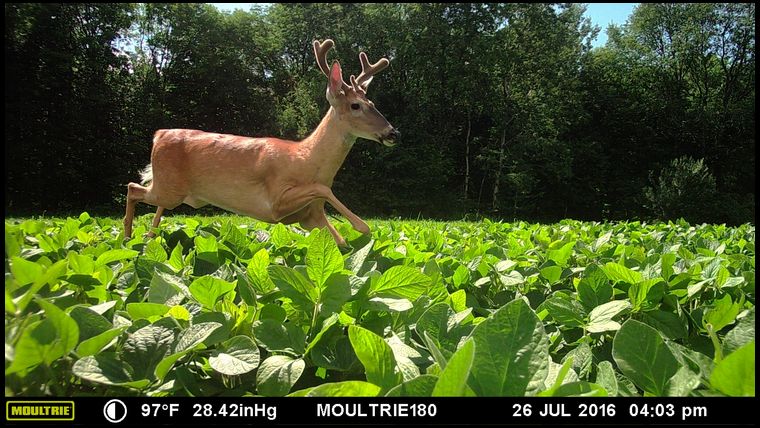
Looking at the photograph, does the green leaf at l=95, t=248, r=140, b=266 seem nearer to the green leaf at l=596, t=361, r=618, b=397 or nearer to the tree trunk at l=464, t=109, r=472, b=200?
the green leaf at l=596, t=361, r=618, b=397

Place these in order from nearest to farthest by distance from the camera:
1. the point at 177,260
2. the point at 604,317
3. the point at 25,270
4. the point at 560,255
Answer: the point at 25,270
the point at 604,317
the point at 177,260
the point at 560,255

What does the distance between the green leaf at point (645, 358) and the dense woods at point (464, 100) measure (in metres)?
19.2

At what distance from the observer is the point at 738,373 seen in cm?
53

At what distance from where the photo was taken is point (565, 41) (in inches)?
1232

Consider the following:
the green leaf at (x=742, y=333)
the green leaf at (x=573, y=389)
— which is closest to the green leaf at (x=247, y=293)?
the green leaf at (x=573, y=389)

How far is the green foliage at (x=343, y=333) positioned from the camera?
21.6 inches

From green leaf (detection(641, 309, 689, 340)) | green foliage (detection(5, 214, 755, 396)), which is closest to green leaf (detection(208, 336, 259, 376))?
green foliage (detection(5, 214, 755, 396))

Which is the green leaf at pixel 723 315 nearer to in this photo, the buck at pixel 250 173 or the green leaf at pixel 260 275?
the green leaf at pixel 260 275

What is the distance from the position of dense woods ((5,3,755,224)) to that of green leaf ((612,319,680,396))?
758 inches

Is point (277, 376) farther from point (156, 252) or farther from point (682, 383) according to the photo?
point (156, 252)

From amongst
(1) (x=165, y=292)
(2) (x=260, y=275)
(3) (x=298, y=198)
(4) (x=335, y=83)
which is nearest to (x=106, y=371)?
(1) (x=165, y=292)

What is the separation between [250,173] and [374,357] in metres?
3.40
